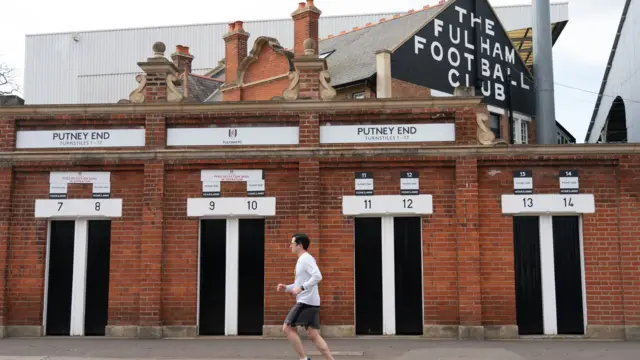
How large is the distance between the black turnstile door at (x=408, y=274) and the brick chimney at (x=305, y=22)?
12850 mm

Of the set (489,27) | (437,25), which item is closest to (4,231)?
(437,25)

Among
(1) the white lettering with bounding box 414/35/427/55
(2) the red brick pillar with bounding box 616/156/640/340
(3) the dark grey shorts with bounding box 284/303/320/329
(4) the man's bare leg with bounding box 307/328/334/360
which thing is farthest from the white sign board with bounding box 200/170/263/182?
(1) the white lettering with bounding box 414/35/427/55

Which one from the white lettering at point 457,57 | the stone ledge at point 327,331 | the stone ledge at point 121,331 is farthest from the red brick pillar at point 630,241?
the white lettering at point 457,57

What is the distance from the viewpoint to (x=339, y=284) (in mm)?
11367

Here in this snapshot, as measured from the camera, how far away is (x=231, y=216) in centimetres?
1161

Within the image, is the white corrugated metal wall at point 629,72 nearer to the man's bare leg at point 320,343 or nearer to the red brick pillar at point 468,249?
the red brick pillar at point 468,249

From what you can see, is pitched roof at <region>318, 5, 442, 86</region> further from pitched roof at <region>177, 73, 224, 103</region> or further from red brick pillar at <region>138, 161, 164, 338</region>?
red brick pillar at <region>138, 161, 164, 338</region>

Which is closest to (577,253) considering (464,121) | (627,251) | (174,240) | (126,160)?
(627,251)

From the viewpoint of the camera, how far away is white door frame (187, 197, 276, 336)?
37.8ft

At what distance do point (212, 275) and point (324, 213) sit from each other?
2361mm

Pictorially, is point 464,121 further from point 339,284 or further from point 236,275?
point 236,275

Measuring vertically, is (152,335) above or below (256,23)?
below

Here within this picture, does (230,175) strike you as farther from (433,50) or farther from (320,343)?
(433,50)

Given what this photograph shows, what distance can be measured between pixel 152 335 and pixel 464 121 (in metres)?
6.78
